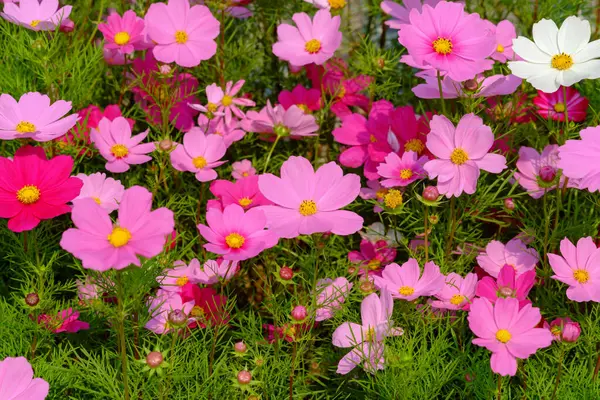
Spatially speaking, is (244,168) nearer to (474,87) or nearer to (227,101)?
(227,101)

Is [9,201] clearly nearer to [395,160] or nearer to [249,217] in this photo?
[249,217]

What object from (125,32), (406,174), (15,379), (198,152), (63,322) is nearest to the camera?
(15,379)

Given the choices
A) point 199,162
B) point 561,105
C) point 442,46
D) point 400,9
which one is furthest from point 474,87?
point 199,162

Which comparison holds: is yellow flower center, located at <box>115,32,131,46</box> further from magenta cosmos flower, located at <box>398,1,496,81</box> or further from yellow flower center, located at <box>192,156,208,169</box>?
magenta cosmos flower, located at <box>398,1,496,81</box>

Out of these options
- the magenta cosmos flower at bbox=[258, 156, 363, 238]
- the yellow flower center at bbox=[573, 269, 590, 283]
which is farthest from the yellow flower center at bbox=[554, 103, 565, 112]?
the magenta cosmos flower at bbox=[258, 156, 363, 238]

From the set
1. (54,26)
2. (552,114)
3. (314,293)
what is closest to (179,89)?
(54,26)

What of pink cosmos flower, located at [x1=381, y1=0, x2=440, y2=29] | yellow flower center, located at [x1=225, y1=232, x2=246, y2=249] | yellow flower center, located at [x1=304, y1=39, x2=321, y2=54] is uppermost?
pink cosmos flower, located at [x1=381, y1=0, x2=440, y2=29]

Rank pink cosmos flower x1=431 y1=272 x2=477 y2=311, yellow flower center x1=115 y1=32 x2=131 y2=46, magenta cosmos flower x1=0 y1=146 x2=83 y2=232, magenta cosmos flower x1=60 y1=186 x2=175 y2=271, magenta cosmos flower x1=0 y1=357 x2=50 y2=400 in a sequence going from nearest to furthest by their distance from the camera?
magenta cosmos flower x1=60 y1=186 x2=175 y2=271
magenta cosmos flower x1=0 y1=357 x2=50 y2=400
magenta cosmos flower x1=0 y1=146 x2=83 y2=232
pink cosmos flower x1=431 y1=272 x2=477 y2=311
yellow flower center x1=115 y1=32 x2=131 y2=46
